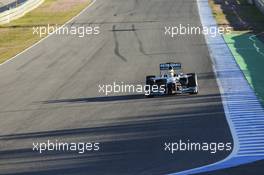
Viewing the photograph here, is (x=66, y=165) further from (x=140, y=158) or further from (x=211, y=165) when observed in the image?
(x=211, y=165)

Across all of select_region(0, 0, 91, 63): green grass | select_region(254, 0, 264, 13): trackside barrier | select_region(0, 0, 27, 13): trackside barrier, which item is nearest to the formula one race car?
select_region(0, 0, 91, 63): green grass

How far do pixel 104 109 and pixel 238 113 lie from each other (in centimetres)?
382

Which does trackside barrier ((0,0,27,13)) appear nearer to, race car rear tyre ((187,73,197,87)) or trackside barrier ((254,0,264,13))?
trackside barrier ((254,0,264,13))

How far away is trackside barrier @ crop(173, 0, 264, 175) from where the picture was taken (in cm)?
1294

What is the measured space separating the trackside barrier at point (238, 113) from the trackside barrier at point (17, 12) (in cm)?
1797

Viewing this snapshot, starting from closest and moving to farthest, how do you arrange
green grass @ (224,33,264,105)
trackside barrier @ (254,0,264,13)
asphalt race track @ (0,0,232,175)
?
asphalt race track @ (0,0,232,175), green grass @ (224,33,264,105), trackside barrier @ (254,0,264,13)

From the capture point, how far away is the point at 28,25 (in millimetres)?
40812

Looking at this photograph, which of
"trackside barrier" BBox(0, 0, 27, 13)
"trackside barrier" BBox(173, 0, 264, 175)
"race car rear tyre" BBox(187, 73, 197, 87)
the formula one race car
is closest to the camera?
"trackside barrier" BBox(173, 0, 264, 175)

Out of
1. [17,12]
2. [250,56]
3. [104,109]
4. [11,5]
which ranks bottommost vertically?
[11,5]

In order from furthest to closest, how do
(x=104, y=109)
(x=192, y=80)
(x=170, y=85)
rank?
(x=192, y=80)
(x=170, y=85)
(x=104, y=109)

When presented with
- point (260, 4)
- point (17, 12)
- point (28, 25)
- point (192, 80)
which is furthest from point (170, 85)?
point (17, 12)

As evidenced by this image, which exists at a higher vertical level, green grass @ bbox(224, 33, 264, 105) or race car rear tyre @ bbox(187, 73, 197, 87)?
race car rear tyre @ bbox(187, 73, 197, 87)

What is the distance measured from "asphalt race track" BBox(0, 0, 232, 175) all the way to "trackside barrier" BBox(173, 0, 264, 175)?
287 millimetres

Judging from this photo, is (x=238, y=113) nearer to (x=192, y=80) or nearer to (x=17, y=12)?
(x=192, y=80)
